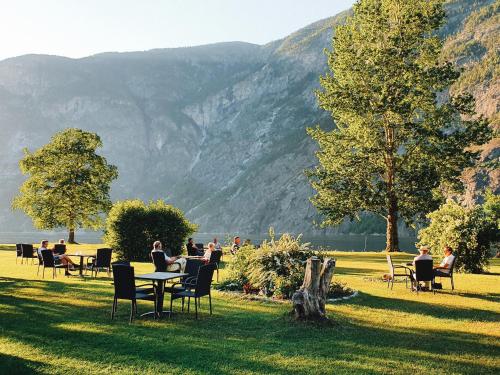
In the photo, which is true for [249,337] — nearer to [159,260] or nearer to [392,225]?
[159,260]

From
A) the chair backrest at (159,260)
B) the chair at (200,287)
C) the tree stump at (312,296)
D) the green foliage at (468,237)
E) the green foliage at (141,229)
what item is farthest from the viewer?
the green foliage at (141,229)

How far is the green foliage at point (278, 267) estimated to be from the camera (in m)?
15.1

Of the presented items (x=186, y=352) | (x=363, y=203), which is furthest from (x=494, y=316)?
(x=363, y=203)

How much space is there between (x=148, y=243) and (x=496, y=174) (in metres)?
145

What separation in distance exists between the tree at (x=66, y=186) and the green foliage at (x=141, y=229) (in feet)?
78.1

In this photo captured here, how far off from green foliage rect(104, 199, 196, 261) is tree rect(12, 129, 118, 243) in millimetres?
23791

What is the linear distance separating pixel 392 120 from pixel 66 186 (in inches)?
1358

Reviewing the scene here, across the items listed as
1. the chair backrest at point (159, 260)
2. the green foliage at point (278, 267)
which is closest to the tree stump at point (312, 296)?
the green foliage at point (278, 267)

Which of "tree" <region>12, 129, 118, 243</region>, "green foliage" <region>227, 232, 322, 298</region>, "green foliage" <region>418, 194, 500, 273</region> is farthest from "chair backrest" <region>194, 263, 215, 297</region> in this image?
"tree" <region>12, 129, 118, 243</region>

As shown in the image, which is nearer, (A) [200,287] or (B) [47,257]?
(A) [200,287]

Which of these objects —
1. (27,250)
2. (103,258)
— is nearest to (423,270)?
(103,258)

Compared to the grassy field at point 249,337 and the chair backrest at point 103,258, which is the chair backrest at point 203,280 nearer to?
the grassy field at point 249,337

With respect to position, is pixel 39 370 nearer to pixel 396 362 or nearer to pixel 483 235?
pixel 396 362

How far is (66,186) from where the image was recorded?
174ft
